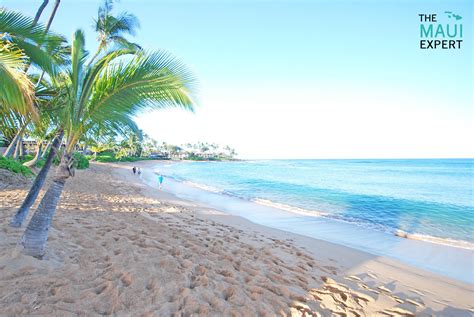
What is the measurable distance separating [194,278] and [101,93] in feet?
10.0

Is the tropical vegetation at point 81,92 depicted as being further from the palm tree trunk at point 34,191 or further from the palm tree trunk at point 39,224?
the palm tree trunk at point 34,191

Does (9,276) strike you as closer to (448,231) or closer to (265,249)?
(265,249)

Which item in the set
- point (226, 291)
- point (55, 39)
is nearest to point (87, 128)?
point (55, 39)

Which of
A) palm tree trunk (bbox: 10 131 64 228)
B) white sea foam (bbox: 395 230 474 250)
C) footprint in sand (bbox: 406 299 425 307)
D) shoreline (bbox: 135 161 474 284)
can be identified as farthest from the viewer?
white sea foam (bbox: 395 230 474 250)

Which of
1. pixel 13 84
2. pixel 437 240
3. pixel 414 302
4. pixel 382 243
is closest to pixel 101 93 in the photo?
pixel 13 84

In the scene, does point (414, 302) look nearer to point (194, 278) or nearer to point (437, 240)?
point (194, 278)

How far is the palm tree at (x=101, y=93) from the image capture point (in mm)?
3023

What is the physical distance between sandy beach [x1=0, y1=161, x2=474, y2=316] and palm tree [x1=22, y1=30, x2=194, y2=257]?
1.88 ft

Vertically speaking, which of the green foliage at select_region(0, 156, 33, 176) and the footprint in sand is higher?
the green foliage at select_region(0, 156, 33, 176)

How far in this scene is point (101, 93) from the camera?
3033 millimetres

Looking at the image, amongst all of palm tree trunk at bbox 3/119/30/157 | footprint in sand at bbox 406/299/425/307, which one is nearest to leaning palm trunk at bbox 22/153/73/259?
palm tree trunk at bbox 3/119/30/157

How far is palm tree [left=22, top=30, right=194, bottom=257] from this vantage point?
3.02m

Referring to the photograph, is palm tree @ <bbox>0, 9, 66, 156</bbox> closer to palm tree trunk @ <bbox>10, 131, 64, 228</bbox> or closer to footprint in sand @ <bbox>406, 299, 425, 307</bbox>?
palm tree trunk @ <bbox>10, 131, 64, 228</bbox>

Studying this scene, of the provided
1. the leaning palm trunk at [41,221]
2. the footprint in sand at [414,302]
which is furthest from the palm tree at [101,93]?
the footprint in sand at [414,302]
